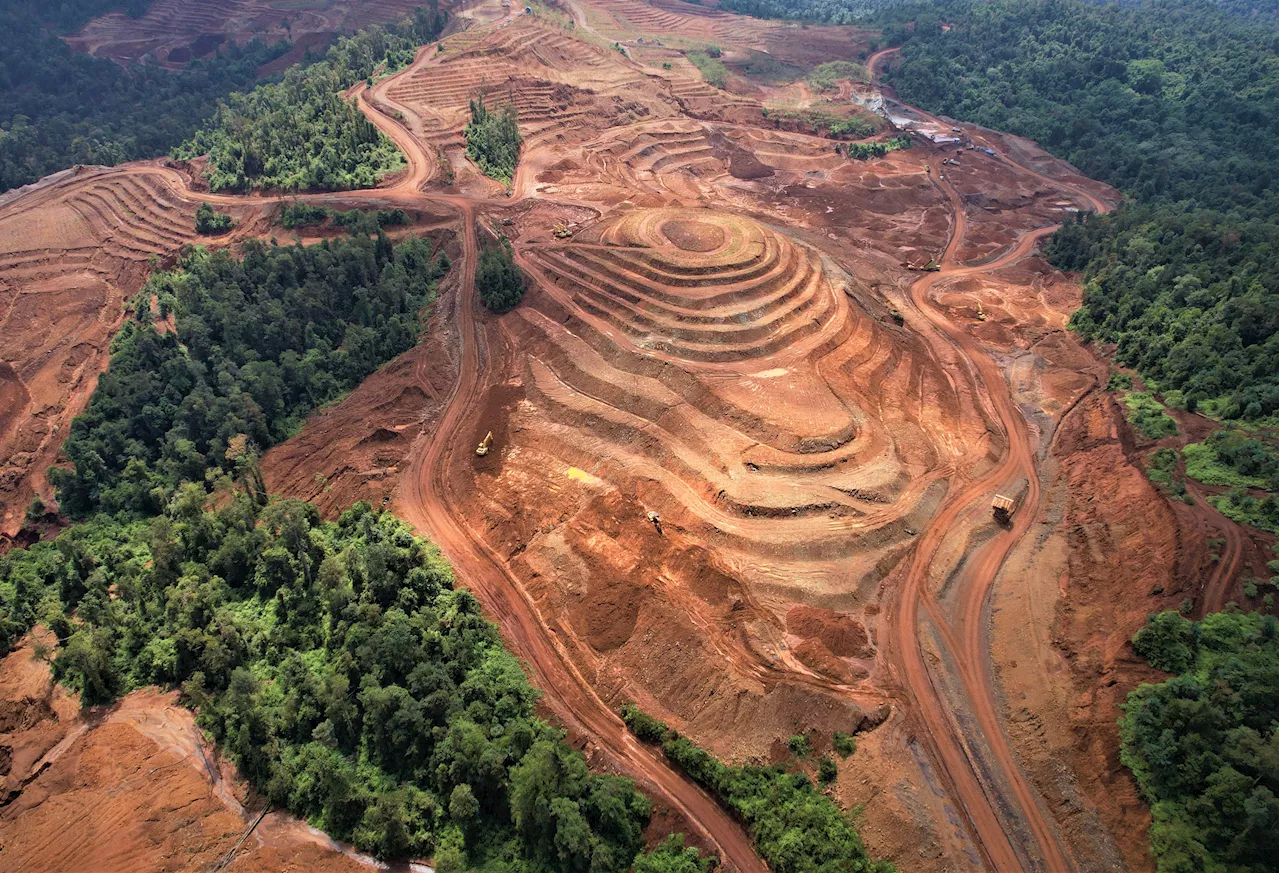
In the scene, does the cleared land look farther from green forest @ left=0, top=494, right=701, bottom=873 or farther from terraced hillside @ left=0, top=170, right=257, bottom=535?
green forest @ left=0, top=494, right=701, bottom=873

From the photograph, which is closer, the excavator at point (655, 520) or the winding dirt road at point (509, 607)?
the winding dirt road at point (509, 607)

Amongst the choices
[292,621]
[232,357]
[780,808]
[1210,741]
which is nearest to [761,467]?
[780,808]

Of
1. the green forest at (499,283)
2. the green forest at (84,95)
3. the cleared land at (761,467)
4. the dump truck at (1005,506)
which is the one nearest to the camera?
the cleared land at (761,467)

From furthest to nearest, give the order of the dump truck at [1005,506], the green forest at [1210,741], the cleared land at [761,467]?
1. the dump truck at [1005,506]
2. the cleared land at [761,467]
3. the green forest at [1210,741]

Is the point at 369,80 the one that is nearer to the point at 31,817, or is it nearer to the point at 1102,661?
the point at 31,817

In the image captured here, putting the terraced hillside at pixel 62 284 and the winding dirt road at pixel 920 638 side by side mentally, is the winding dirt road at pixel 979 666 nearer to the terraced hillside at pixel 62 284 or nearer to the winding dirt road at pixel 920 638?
the winding dirt road at pixel 920 638

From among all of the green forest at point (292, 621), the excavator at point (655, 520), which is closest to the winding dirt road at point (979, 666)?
the green forest at point (292, 621)

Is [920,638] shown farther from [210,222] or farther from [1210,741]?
[210,222]
